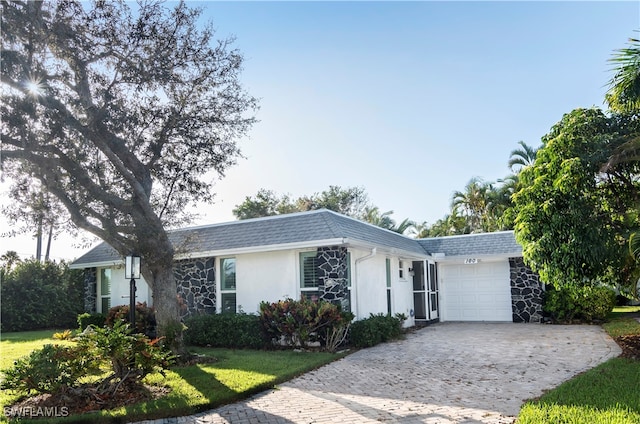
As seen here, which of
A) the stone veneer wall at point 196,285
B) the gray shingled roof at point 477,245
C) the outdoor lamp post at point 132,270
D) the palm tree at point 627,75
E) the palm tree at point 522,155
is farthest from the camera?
the palm tree at point 522,155

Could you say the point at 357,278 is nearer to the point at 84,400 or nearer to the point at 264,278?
the point at 264,278

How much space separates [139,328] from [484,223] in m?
23.1

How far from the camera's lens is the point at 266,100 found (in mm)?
11344

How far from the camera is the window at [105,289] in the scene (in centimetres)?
1828

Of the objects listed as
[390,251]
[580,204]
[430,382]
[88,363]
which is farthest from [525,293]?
[88,363]

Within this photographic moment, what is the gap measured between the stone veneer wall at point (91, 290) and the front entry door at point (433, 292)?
42.9 feet

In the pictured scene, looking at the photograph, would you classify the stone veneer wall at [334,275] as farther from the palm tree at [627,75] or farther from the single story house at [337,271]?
the palm tree at [627,75]

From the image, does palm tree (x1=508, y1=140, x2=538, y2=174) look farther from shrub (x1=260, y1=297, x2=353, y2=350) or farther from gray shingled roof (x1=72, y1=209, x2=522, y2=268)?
shrub (x1=260, y1=297, x2=353, y2=350)

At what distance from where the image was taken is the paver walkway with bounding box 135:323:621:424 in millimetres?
6461

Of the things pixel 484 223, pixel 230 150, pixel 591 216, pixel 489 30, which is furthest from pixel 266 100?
pixel 484 223

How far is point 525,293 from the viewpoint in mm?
17672

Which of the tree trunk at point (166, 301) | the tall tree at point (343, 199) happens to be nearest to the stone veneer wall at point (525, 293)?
the tree trunk at point (166, 301)

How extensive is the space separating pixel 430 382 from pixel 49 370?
608 centimetres

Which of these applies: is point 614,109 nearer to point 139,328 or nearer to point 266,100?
point 266,100
